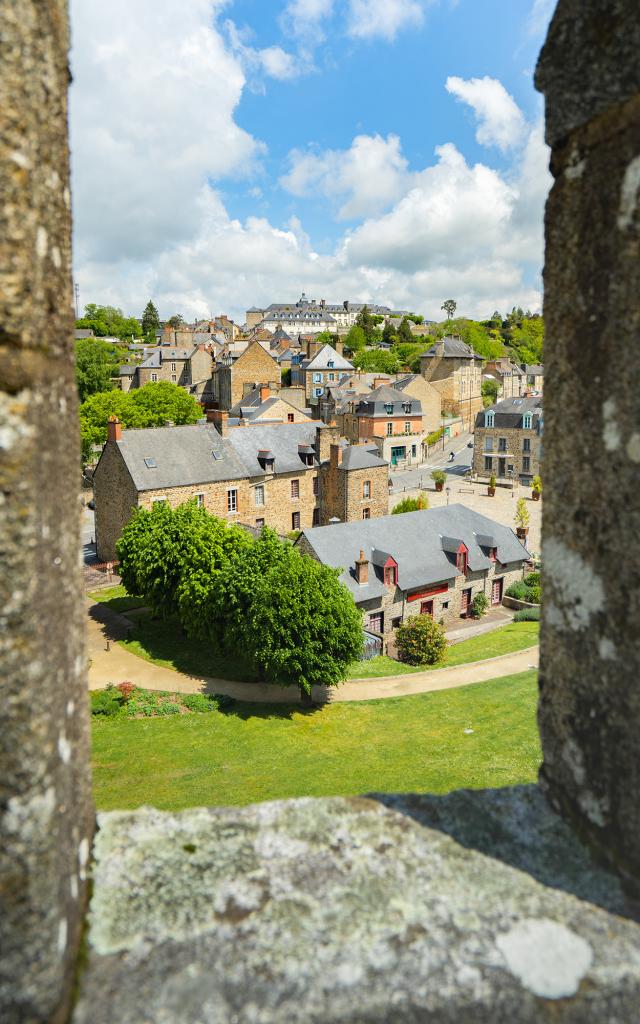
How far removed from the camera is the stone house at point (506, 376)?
95562mm

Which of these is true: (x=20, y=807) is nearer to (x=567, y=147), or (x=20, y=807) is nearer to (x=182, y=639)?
(x=567, y=147)

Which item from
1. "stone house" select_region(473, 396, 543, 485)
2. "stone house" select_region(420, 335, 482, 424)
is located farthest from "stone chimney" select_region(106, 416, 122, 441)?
"stone house" select_region(420, 335, 482, 424)

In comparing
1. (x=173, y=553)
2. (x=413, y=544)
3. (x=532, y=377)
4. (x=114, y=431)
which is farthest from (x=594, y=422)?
(x=532, y=377)

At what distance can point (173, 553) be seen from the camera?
26.3m

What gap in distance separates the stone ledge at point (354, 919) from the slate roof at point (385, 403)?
58.6 m

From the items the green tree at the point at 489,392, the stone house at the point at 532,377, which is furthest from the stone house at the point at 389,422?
the stone house at the point at 532,377

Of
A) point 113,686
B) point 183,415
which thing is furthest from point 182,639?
point 183,415

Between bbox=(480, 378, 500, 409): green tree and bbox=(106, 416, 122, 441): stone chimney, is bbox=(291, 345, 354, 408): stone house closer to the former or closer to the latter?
bbox=(480, 378, 500, 409): green tree

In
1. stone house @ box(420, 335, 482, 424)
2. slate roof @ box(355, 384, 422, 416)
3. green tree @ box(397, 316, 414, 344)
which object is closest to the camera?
slate roof @ box(355, 384, 422, 416)

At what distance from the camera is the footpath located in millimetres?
23719

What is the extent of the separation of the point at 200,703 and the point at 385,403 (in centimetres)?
4276

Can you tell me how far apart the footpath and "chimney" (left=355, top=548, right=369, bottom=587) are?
4231mm

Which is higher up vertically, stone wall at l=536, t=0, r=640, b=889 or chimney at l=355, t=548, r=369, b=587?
stone wall at l=536, t=0, r=640, b=889

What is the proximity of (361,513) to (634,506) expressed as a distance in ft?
124
